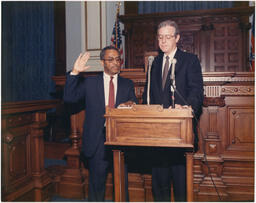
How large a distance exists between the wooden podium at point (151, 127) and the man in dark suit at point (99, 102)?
616mm

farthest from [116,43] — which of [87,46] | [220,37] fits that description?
[220,37]

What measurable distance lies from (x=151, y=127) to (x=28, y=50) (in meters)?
5.80

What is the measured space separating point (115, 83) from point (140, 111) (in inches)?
32.1

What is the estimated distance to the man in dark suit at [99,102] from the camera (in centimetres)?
231

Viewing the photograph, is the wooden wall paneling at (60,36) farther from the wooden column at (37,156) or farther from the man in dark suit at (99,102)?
the man in dark suit at (99,102)

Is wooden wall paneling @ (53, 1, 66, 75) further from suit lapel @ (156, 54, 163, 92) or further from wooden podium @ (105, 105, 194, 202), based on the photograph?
wooden podium @ (105, 105, 194, 202)

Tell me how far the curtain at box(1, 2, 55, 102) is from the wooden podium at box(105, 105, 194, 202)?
505 cm

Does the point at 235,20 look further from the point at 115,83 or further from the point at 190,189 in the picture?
the point at 190,189

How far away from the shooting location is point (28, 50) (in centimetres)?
649

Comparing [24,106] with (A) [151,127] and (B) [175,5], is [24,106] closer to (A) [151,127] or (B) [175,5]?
(A) [151,127]

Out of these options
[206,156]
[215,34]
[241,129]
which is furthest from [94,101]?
[215,34]

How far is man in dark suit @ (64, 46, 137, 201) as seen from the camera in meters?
2.31

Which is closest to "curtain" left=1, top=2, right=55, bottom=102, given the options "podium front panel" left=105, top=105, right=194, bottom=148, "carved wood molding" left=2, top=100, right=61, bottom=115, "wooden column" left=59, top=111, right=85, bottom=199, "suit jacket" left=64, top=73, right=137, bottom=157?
"wooden column" left=59, top=111, right=85, bottom=199

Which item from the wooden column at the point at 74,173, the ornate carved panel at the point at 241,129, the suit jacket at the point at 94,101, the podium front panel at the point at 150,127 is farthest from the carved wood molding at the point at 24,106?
the ornate carved panel at the point at 241,129
